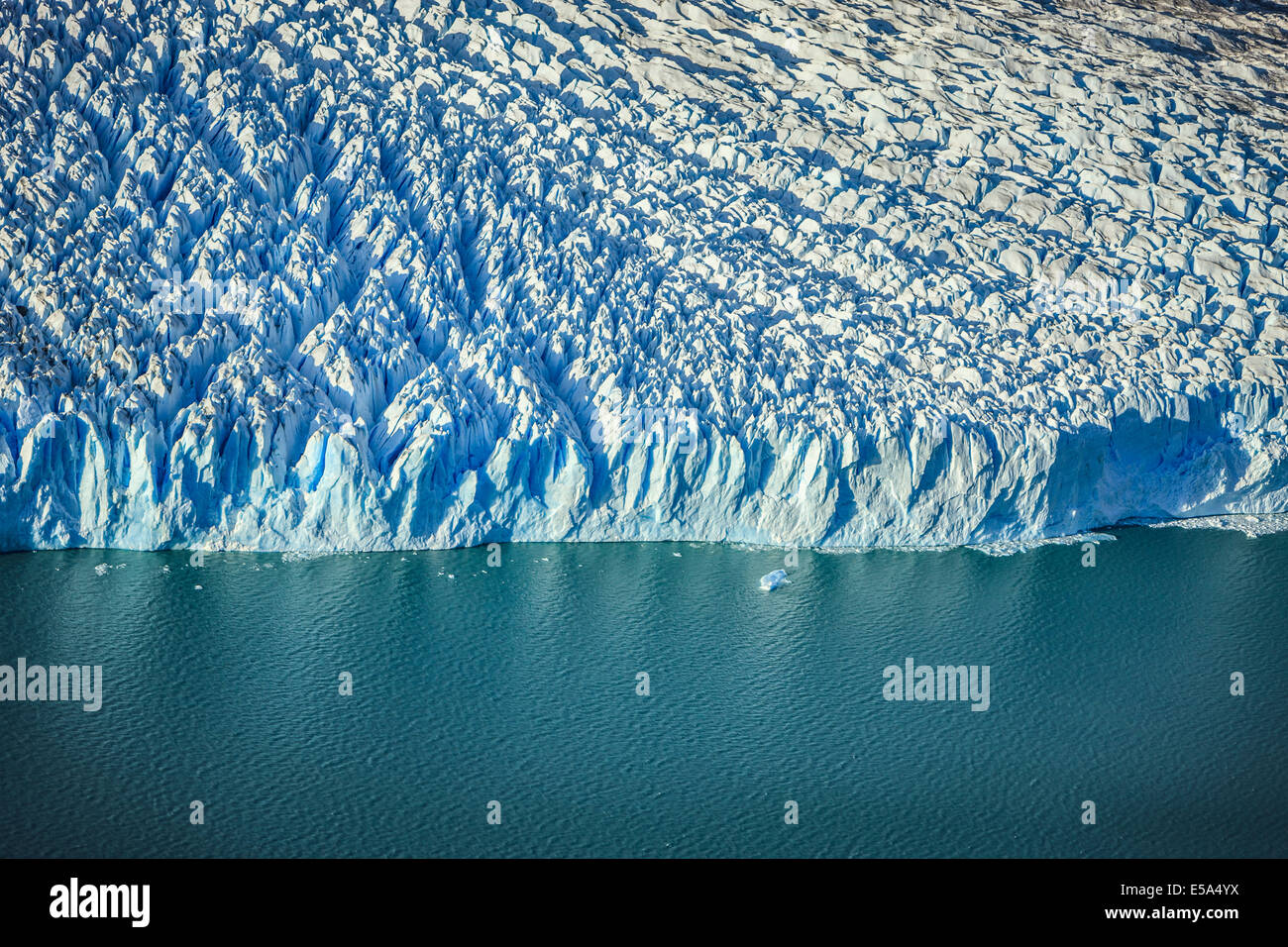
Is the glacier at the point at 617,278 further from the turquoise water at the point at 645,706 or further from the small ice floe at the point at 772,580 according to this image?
the small ice floe at the point at 772,580

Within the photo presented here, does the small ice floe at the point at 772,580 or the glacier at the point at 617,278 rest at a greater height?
the glacier at the point at 617,278

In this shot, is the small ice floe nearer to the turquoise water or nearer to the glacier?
the turquoise water

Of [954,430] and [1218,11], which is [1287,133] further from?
[954,430]

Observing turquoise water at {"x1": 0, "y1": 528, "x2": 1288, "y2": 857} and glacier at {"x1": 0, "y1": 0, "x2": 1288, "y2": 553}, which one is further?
glacier at {"x1": 0, "y1": 0, "x2": 1288, "y2": 553}

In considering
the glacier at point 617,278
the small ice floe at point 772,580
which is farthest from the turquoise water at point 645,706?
the glacier at point 617,278

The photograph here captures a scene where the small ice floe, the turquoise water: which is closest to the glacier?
the turquoise water

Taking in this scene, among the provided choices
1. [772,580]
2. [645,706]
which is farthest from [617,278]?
[645,706]
